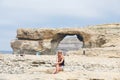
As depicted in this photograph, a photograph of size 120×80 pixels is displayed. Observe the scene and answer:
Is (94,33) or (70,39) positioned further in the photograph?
(70,39)

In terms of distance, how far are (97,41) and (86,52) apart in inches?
476

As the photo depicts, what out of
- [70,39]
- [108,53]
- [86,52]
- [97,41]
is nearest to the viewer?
[108,53]

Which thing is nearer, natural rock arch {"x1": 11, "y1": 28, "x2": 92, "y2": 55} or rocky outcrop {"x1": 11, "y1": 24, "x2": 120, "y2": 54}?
rocky outcrop {"x1": 11, "y1": 24, "x2": 120, "y2": 54}

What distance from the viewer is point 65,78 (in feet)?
46.2

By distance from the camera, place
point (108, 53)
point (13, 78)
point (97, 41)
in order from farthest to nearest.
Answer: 1. point (97, 41)
2. point (108, 53)
3. point (13, 78)

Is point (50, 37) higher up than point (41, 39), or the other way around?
point (50, 37)

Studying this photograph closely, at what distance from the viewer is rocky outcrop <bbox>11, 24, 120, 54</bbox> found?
1987 inches

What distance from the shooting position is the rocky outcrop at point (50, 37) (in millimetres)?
50469

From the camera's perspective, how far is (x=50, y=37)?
55031 mm

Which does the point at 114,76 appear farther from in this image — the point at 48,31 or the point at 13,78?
the point at 48,31

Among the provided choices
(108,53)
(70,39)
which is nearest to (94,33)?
(108,53)

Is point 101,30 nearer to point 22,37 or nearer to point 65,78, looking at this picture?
point 22,37

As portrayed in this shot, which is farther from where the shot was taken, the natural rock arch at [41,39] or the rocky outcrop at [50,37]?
the natural rock arch at [41,39]

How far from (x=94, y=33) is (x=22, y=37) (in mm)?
12150
